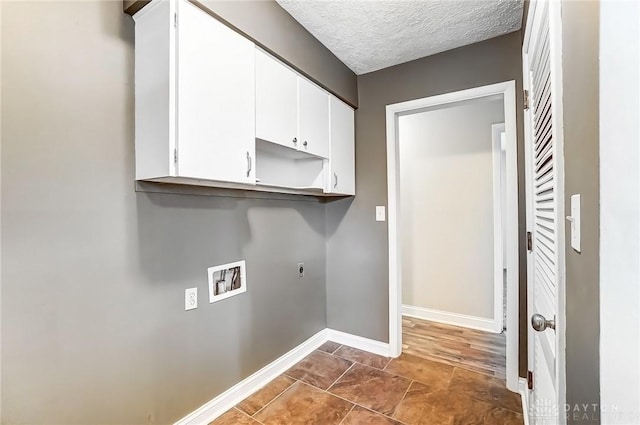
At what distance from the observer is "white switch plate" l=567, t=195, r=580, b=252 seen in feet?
2.16

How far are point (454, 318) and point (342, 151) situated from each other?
222cm

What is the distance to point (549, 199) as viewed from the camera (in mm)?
1070

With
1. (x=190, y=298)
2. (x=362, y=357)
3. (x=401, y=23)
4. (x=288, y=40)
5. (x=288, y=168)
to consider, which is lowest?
(x=362, y=357)

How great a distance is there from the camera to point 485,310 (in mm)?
3020

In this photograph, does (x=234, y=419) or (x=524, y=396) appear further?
(x=524, y=396)

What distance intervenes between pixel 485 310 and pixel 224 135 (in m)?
3.03

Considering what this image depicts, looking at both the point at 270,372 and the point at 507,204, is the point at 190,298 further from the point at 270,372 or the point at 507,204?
the point at 507,204

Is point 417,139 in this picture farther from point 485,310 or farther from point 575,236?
point 575,236

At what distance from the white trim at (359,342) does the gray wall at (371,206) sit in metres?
0.05

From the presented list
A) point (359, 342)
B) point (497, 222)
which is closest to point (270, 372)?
point (359, 342)

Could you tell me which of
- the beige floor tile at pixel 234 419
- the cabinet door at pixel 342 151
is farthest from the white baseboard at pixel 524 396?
the cabinet door at pixel 342 151

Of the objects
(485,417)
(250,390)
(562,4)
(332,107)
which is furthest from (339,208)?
(562,4)

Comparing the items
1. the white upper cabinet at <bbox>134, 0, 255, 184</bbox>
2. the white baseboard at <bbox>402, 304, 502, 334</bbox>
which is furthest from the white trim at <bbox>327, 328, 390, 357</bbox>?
the white upper cabinet at <bbox>134, 0, 255, 184</bbox>

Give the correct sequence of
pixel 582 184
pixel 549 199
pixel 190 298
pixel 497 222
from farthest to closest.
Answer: pixel 497 222 → pixel 190 298 → pixel 549 199 → pixel 582 184
